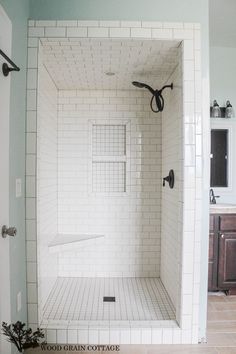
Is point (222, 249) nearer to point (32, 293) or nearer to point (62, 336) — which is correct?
point (62, 336)

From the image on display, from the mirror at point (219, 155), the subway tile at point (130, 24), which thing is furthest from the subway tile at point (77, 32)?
the mirror at point (219, 155)

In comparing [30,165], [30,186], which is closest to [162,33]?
[30,165]

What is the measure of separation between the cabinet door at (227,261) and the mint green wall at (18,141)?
1.91 metres

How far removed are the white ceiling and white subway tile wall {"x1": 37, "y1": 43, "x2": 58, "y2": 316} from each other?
1.68 m

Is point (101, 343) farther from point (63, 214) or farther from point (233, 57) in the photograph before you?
point (233, 57)

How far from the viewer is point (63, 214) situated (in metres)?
2.77

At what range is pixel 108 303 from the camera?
2.16 meters

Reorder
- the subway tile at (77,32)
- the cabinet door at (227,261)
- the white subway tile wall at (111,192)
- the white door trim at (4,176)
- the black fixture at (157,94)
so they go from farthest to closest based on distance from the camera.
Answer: the white subway tile wall at (111,192) → the cabinet door at (227,261) → the black fixture at (157,94) → the subway tile at (77,32) → the white door trim at (4,176)

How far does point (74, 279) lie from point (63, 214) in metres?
0.72

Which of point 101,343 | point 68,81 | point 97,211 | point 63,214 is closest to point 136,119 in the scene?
point 68,81

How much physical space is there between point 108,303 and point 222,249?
4.20 ft

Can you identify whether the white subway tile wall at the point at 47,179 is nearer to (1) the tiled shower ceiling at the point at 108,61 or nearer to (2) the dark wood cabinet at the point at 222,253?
(1) the tiled shower ceiling at the point at 108,61

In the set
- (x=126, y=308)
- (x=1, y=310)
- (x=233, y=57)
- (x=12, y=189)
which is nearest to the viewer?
(x=1, y=310)

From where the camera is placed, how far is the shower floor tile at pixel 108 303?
1950 millimetres
